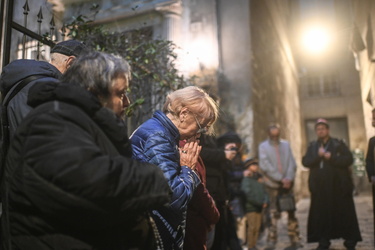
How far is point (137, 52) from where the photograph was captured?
4.32 m

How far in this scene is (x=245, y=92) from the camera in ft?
23.2

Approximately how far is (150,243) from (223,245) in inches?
118

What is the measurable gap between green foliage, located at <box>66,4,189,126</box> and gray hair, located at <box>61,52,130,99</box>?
2.22 metres

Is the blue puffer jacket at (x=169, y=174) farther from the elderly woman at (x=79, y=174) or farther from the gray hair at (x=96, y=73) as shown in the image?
the gray hair at (x=96, y=73)

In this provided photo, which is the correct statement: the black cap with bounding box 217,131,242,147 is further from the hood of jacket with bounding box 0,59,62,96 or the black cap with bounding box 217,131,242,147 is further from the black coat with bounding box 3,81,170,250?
the black coat with bounding box 3,81,170,250

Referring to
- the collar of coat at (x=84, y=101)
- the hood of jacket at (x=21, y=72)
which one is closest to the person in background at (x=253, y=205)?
the hood of jacket at (x=21, y=72)

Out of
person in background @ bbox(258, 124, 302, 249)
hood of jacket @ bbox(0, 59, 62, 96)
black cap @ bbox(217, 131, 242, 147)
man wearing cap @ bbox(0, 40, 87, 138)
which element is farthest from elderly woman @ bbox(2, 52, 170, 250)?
person in background @ bbox(258, 124, 302, 249)

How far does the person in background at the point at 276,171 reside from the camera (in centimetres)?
553

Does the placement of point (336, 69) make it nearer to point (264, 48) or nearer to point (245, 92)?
point (264, 48)

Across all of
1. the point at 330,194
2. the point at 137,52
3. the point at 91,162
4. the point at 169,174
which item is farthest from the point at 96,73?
the point at 330,194

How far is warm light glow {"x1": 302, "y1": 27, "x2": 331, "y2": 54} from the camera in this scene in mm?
15500

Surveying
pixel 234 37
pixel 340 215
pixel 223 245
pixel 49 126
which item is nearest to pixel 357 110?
pixel 234 37

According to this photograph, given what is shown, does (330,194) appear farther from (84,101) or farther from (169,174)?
(84,101)

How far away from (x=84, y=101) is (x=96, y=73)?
175 millimetres
